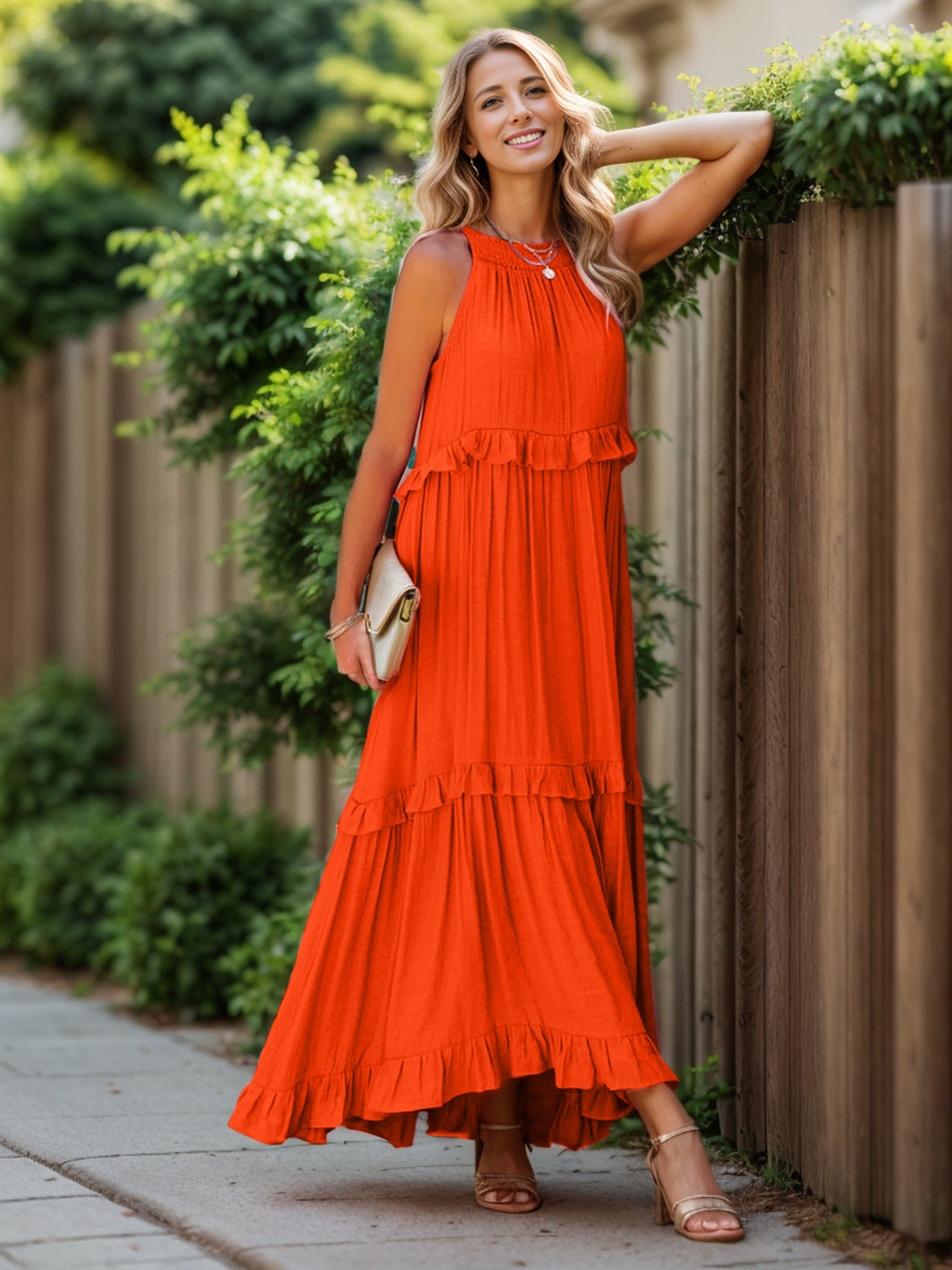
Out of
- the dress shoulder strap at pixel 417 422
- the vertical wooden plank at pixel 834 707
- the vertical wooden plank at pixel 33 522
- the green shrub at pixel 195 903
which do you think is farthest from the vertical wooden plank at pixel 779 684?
the vertical wooden plank at pixel 33 522

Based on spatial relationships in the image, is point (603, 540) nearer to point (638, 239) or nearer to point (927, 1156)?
point (638, 239)

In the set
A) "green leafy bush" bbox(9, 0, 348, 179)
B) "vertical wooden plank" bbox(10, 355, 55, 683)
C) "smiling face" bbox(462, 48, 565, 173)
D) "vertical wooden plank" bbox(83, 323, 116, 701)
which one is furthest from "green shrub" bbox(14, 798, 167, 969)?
"green leafy bush" bbox(9, 0, 348, 179)

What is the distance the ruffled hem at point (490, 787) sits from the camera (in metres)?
2.99

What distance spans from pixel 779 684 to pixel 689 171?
97 centimetres

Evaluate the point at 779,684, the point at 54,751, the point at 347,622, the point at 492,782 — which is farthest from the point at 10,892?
the point at 779,684

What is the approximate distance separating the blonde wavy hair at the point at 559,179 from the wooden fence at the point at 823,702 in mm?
332

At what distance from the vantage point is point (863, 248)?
2840 millimetres

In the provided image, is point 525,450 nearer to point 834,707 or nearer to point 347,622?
point 347,622

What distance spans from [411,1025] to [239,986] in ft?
6.25

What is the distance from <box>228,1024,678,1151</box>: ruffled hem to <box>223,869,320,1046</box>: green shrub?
132cm

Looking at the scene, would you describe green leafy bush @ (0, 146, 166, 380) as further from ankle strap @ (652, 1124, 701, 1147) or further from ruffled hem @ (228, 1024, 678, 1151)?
ankle strap @ (652, 1124, 701, 1147)

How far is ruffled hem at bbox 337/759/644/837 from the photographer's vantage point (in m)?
2.99

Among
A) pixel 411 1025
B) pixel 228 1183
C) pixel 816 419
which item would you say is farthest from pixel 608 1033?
pixel 816 419

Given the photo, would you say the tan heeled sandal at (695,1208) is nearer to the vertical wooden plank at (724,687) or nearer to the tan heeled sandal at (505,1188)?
the tan heeled sandal at (505,1188)
